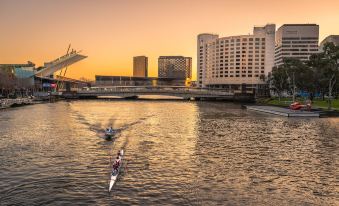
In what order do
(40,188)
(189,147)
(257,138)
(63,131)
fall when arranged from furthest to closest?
(63,131)
(257,138)
(189,147)
(40,188)

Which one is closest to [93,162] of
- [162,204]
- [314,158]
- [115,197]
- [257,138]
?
[115,197]

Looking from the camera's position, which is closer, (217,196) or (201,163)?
(217,196)

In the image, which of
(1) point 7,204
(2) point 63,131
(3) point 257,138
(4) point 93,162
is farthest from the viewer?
(2) point 63,131

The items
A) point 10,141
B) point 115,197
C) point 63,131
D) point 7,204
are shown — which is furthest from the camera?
point 63,131

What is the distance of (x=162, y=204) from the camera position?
1708 centimetres

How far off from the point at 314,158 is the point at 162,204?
51.1 ft

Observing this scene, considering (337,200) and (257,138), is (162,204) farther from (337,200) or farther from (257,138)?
(257,138)

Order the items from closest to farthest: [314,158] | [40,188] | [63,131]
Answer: [40,188]
[314,158]
[63,131]

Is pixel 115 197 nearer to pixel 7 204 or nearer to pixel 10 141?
pixel 7 204

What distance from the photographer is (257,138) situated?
39.1 m

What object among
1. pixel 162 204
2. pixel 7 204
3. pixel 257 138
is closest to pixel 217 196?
pixel 162 204

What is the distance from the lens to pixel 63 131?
44094 mm

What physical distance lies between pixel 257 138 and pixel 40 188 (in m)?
25.1

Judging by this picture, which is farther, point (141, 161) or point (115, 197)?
point (141, 161)
